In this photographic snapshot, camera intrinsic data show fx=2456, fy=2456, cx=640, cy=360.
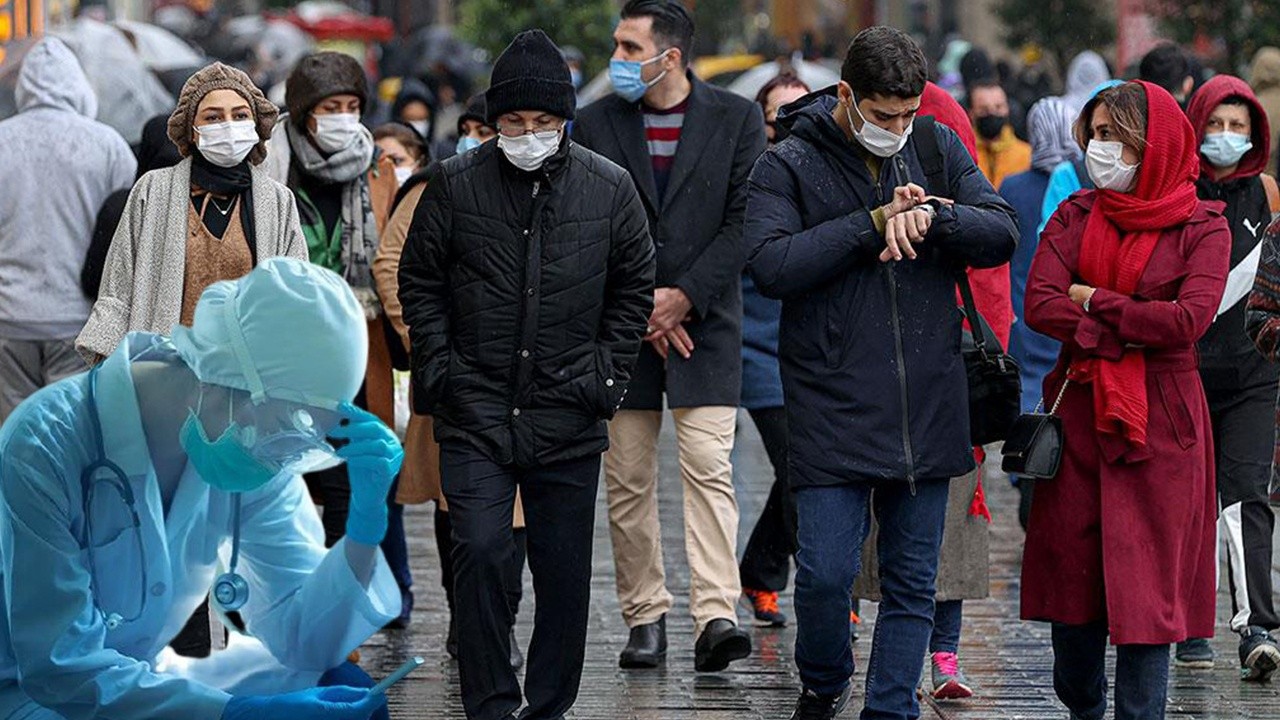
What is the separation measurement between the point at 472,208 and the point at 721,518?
1.89 m

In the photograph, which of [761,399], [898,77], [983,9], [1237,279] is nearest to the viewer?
[898,77]

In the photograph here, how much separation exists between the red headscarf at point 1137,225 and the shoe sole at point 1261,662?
1869mm

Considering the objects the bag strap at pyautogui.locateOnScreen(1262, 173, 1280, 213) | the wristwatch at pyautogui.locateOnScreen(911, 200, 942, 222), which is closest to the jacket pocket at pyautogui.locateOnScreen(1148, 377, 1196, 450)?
the wristwatch at pyautogui.locateOnScreen(911, 200, 942, 222)

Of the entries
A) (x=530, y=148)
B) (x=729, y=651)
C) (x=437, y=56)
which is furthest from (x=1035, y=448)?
(x=437, y=56)

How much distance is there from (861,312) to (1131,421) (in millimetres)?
794

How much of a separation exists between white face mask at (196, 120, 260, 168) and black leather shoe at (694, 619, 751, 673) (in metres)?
2.22

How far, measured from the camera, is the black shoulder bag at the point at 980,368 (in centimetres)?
695

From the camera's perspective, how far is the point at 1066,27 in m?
30.1

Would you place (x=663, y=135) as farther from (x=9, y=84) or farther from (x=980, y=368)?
(x=9, y=84)

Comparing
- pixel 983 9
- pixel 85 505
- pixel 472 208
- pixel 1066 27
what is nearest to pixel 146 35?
pixel 1066 27

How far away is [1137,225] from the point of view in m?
6.84

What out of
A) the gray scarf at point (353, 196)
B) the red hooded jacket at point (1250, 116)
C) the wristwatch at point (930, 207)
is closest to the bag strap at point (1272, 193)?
the red hooded jacket at point (1250, 116)

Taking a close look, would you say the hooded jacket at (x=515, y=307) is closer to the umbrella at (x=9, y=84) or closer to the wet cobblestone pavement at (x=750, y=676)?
the wet cobblestone pavement at (x=750, y=676)

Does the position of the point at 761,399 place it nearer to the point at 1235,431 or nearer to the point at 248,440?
the point at 1235,431
